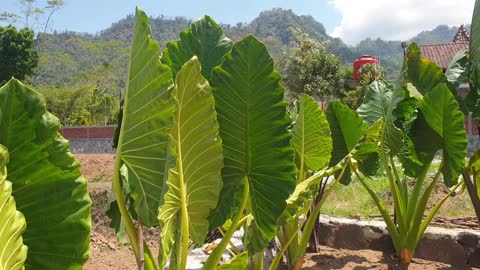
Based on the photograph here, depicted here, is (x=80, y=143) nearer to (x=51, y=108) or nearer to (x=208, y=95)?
(x=51, y=108)

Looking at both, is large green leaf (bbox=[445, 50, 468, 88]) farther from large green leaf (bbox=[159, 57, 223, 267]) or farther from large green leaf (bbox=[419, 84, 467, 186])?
large green leaf (bbox=[159, 57, 223, 267])

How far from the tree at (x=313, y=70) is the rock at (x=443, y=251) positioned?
13726 mm

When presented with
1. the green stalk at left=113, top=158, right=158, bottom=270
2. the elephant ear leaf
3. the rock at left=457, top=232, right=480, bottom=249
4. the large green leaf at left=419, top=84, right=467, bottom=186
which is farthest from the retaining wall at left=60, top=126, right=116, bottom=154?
the elephant ear leaf

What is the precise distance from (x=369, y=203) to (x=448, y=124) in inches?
92.4

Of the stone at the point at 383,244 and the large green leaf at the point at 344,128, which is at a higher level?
the large green leaf at the point at 344,128

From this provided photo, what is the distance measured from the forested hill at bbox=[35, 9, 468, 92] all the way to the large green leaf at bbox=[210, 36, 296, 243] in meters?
16.8

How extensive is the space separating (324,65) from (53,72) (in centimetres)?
3884

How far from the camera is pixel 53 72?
48.0 meters

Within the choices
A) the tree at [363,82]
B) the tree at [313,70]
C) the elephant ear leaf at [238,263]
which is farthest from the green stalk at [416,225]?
the tree at [313,70]

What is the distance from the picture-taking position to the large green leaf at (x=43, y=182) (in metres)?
0.95

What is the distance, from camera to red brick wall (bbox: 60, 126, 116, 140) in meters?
15.0

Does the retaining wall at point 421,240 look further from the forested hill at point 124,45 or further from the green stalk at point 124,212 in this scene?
the forested hill at point 124,45

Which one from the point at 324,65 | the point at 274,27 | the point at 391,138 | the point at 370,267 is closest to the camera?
the point at 391,138

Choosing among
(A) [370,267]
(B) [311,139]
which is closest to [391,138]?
(B) [311,139]
